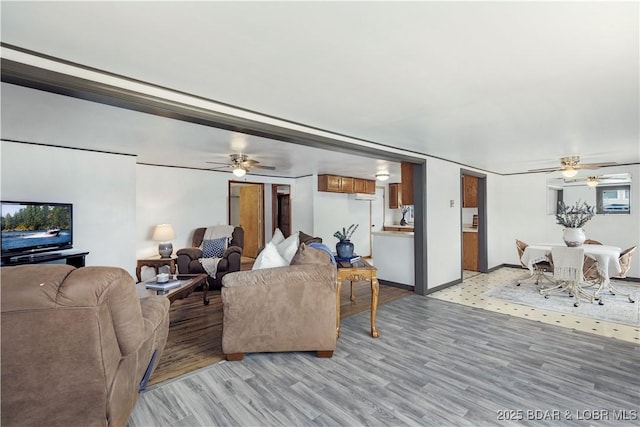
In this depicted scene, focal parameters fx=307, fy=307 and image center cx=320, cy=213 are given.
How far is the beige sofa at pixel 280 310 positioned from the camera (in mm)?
2562

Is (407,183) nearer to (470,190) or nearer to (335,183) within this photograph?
(335,183)

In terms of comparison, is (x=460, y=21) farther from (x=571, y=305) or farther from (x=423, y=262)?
(x=571, y=305)

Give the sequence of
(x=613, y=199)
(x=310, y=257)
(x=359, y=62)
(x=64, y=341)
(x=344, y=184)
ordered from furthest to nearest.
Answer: (x=344, y=184) → (x=613, y=199) → (x=310, y=257) → (x=359, y=62) → (x=64, y=341)

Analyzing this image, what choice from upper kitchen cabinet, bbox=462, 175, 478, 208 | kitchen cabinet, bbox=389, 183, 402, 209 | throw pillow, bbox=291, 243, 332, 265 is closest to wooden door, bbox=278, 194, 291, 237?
kitchen cabinet, bbox=389, 183, 402, 209

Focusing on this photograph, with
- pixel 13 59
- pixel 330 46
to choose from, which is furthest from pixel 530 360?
pixel 13 59

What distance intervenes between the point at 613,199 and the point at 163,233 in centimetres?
850

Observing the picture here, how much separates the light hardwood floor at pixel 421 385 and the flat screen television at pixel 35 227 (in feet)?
9.20

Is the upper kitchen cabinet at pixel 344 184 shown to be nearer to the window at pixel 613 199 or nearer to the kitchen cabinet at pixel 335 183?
the kitchen cabinet at pixel 335 183

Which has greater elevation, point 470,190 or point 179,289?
point 470,190

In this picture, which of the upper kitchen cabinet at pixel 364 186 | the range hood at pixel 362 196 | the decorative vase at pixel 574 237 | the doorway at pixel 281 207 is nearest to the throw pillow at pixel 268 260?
the decorative vase at pixel 574 237

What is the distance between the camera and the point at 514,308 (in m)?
4.09

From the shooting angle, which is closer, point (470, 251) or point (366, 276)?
point (366, 276)

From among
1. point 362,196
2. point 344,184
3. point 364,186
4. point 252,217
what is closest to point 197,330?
point 344,184

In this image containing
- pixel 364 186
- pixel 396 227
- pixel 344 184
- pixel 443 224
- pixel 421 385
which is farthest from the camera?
pixel 396 227
